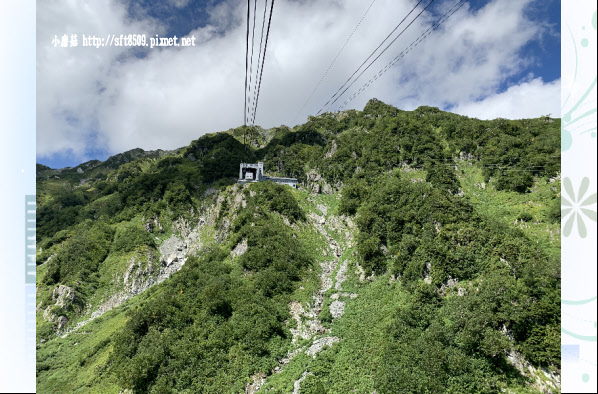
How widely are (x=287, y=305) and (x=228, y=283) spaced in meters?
9.91

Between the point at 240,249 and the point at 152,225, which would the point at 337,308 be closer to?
the point at 240,249

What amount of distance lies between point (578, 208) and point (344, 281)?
33337 mm

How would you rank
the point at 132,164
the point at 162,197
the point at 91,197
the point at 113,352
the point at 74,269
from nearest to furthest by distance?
the point at 113,352
the point at 74,269
the point at 162,197
the point at 91,197
the point at 132,164

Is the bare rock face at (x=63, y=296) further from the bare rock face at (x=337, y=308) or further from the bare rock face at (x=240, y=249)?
the bare rock face at (x=337, y=308)

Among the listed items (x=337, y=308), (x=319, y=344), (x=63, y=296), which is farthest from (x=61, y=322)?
(x=337, y=308)

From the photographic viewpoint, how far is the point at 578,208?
957 centimetres

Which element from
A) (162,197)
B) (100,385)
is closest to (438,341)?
(100,385)

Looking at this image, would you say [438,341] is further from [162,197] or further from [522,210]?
[162,197]

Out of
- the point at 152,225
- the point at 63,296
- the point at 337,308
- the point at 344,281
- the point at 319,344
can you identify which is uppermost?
the point at 152,225

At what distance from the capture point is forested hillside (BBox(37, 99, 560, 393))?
21.3 meters

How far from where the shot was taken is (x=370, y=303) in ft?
108

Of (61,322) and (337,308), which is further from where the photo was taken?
(61,322)

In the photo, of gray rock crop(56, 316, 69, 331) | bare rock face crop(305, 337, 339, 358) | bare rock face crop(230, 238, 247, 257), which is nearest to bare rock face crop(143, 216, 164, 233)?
gray rock crop(56, 316, 69, 331)

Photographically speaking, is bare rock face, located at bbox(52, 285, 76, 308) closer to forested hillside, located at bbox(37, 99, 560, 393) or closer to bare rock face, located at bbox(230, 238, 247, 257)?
forested hillside, located at bbox(37, 99, 560, 393)
